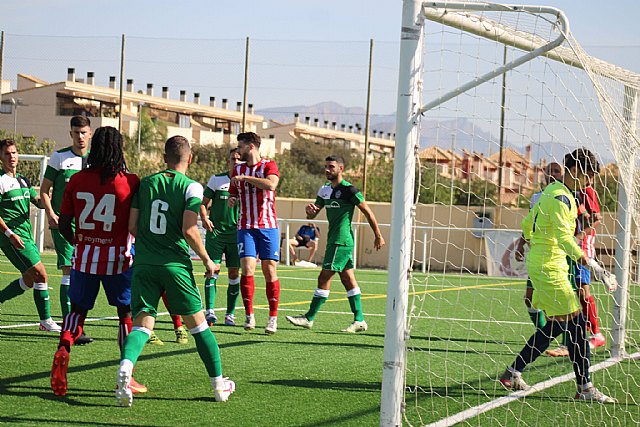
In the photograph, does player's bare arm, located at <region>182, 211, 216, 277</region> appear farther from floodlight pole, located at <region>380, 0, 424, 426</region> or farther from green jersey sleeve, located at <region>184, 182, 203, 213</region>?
floodlight pole, located at <region>380, 0, 424, 426</region>

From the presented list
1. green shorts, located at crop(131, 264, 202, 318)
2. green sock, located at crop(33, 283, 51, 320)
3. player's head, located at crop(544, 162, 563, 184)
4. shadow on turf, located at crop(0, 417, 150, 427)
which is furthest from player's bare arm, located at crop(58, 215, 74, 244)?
player's head, located at crop(544, 162, 563, 184)

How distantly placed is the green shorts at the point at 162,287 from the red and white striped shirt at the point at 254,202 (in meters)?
3.61

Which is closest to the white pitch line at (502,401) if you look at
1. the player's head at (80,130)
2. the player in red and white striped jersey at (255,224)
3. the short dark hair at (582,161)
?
the short dark hair at (582,161)

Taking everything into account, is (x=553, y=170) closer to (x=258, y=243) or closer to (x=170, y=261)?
(x=258, y=243)

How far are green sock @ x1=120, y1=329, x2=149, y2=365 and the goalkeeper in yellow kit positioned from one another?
Result: 2.90 m

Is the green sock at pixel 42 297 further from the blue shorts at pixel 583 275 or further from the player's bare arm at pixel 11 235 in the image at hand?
the blue shorts at pixel 583 275

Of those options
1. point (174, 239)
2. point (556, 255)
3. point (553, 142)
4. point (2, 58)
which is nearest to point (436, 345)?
point (556, 255)

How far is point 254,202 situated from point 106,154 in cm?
350

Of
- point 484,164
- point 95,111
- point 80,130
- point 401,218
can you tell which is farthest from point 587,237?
point 95,111

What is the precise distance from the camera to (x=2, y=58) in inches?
1273

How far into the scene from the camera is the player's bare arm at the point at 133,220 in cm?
651

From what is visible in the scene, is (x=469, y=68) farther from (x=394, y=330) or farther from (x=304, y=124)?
(x=304, y=124)

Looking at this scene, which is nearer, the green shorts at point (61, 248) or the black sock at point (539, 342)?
the black sock at point (539, 342)

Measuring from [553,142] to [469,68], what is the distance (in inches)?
44.7
